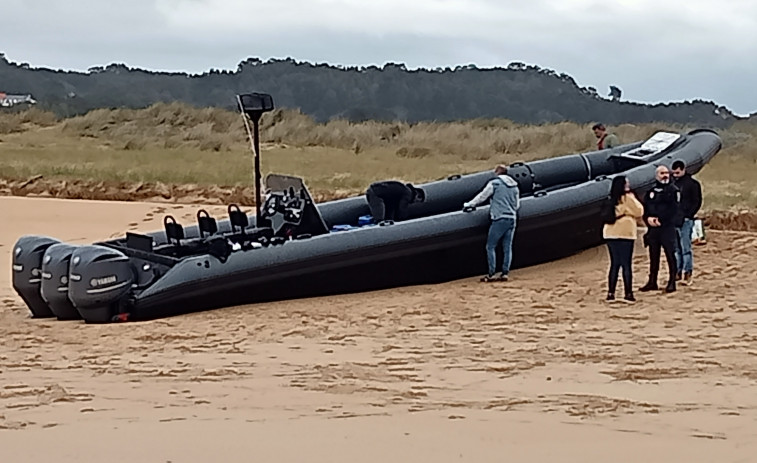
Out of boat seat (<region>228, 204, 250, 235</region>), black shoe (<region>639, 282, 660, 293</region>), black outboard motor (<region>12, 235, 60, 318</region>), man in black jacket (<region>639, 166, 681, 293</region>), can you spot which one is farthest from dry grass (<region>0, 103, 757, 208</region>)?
black outboard motor (<region>12, 235, 60, 318</region>)

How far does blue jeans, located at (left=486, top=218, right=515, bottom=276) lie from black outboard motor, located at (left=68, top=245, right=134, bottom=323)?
3.78 meters

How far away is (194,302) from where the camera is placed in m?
10.6

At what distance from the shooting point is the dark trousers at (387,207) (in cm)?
1290

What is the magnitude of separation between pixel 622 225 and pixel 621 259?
1.15 feet

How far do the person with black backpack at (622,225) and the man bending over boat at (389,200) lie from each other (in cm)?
274

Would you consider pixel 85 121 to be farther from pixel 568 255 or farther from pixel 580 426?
pixel 580 426

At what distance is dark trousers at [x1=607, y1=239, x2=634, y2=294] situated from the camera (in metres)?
10.9

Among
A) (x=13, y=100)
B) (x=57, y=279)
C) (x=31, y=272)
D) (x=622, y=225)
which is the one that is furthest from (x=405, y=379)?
(x=13, y=100)

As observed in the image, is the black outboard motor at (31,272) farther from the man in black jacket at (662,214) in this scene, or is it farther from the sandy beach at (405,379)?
the man in black jacket at (662,214)

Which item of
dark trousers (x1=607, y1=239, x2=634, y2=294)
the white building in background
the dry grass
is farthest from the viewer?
the white building in background

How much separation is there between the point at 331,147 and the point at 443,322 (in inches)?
824

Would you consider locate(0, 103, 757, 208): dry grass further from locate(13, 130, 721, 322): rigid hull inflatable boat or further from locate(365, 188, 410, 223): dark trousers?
locate(365, 188, 410, 223): dark trousers

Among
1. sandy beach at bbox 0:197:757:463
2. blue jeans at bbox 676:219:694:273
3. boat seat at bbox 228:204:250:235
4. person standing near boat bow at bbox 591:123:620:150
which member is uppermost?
person standing near boat bow at bbox 591:123:620:150

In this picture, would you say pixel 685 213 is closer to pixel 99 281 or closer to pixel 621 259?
A: pixel 621 259
